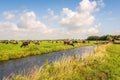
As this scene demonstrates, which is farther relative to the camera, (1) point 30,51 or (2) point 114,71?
(1) point 30,51

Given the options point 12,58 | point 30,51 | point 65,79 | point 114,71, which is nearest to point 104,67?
point 114,71

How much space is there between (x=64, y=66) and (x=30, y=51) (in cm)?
2840

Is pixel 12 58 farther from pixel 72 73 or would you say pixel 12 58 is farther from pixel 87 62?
pixel 72 73

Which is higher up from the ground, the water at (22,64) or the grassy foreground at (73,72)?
the grassy foreground at (73,72)

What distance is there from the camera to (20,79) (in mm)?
15391

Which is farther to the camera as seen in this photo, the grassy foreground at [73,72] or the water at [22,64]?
the water at [22,64]

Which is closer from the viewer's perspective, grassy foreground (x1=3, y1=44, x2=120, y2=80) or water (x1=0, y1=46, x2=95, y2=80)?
grassy foreground (x1=3, y1=44, x2=120, y2=80)

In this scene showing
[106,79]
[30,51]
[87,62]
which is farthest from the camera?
[30,51]

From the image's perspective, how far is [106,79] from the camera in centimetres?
1616

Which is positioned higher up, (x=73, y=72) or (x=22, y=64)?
(x=73, y=72)

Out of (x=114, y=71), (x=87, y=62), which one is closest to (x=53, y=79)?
(x=114, y=71)

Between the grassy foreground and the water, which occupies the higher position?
the grassy foreground

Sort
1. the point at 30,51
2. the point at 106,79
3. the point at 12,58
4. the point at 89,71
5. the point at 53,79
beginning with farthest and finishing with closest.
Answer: the point at 30,51
the point at 12,58
the point at 89,71
the point at 106,79
the point at 53,79

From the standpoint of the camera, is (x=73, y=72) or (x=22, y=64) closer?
(x=73, y=72)
